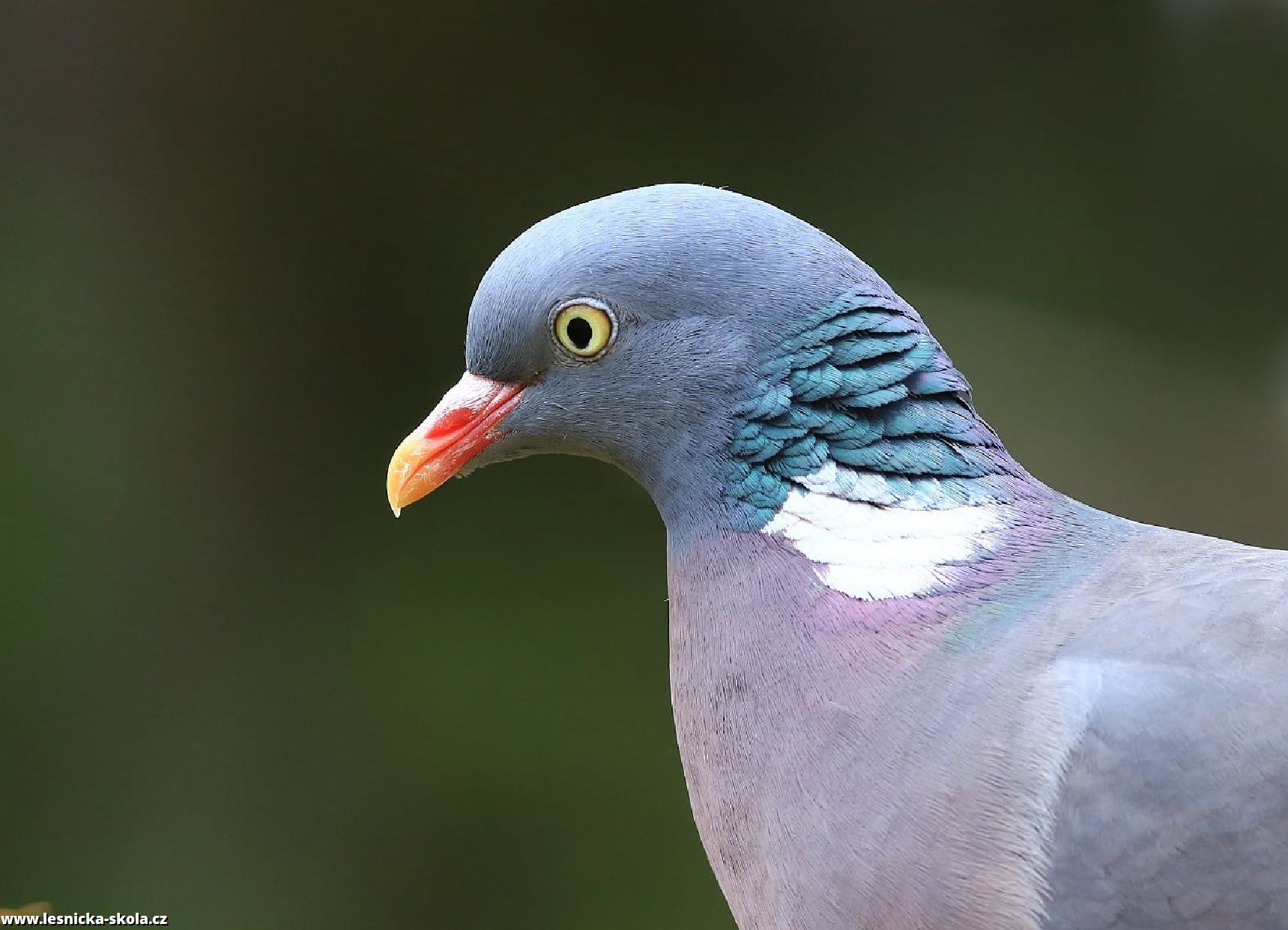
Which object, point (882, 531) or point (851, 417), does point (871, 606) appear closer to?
point (882, 531)

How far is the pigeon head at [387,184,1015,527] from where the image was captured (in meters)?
1.49

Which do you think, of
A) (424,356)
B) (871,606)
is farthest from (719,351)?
(424,356)

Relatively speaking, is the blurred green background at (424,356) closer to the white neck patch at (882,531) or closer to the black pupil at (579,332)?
the black pupil at (579,332)

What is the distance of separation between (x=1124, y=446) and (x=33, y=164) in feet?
11.7

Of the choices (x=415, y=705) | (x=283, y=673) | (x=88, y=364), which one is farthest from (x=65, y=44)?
(x=415, y=705)

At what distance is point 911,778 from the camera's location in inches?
51.5

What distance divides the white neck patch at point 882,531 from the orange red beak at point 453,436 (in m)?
0.39

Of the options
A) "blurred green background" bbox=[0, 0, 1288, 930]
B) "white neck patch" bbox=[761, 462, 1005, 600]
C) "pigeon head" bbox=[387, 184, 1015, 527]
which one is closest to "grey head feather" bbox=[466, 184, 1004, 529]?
"pigeon head" bbox=[387, 184, 1015, 527]

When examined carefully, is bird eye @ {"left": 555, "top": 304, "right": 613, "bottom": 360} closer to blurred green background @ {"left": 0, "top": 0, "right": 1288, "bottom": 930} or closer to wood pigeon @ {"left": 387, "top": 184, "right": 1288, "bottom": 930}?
wood pigeon @ {"left": 387, "top": 184, "right": 1288, "bottom": 930}

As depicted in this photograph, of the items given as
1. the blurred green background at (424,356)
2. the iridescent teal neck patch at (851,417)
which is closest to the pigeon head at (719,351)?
the iridescent teal neck patch at (851,417)

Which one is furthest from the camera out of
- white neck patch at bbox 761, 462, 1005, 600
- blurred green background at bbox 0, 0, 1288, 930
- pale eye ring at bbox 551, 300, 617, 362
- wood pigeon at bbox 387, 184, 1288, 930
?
blurred green background at bbox 0, 0, 1288, 930

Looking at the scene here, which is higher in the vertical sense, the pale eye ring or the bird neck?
the pale eye ring

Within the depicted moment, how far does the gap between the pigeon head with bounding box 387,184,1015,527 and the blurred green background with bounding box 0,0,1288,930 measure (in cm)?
261

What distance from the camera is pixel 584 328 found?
1.58 metres
